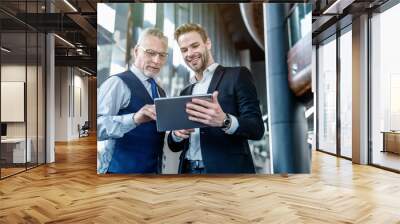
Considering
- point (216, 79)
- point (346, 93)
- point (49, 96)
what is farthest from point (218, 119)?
point (346, 93)

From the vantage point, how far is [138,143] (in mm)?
6152

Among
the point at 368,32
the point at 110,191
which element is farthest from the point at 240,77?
the point at 368,32

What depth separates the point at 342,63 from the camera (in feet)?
31.3

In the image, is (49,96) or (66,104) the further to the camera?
(66,104)

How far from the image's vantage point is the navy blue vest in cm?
615

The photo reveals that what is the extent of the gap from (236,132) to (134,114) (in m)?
1.65

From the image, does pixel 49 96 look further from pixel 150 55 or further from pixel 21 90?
pixel 150 55

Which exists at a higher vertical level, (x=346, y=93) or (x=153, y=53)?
(x=153, y=53)

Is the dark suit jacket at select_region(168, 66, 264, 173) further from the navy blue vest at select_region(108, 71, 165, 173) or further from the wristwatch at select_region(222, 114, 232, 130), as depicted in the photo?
the navy blue vest at select_region(108, 71, 165, 173)

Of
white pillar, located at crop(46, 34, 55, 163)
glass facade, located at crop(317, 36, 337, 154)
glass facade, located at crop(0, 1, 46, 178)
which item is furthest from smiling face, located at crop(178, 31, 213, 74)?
glass facade, located at crop(317, 36, 337, 154)

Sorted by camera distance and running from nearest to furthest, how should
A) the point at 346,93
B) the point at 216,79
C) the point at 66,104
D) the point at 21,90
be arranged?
the point at 216,79
the point at 21,90
the point at 346,93
the point at 66,104

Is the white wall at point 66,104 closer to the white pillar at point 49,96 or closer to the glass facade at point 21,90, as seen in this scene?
the white pillar at point 49,96

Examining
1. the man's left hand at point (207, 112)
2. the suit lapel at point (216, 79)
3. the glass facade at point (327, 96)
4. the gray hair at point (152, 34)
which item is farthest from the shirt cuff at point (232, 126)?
the glass facade at point (327, 96)

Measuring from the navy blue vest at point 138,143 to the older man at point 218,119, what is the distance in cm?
29
